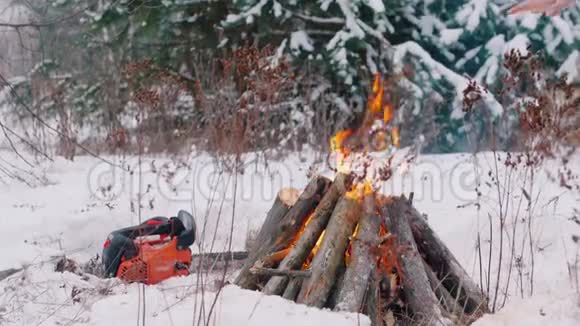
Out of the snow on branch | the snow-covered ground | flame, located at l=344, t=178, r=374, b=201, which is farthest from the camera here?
the snow on branch

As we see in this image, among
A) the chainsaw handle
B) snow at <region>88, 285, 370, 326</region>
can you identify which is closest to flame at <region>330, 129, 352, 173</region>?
snow at <region>88, 285, 370, 326</region>

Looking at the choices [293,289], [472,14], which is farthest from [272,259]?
[472,14]

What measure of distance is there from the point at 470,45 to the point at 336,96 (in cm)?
215

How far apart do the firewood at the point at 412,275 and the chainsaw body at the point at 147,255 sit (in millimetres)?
1437

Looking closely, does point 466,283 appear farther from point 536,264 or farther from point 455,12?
point 455,12

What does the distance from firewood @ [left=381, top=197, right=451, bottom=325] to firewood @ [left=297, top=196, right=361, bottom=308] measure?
20cm

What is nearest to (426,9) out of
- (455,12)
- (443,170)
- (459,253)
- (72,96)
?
(455,12)

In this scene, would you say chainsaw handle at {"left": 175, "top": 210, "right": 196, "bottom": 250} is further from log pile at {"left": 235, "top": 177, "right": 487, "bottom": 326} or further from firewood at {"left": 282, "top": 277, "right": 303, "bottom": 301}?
firewood at {"left": 282, "top": 277, "right": 303, "bottom": 301}

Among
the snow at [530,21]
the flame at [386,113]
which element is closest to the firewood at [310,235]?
the flame at [386,113]

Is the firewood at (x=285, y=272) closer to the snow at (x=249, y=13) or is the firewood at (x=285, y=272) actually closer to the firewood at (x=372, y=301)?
the firewood at (x=372, y=301)

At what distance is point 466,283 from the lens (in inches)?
130

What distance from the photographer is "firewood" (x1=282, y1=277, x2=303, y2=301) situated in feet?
10.4

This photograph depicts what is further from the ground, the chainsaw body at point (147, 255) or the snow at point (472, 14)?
the snow at point (472, 14)

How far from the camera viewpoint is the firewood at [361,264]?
2969mm
